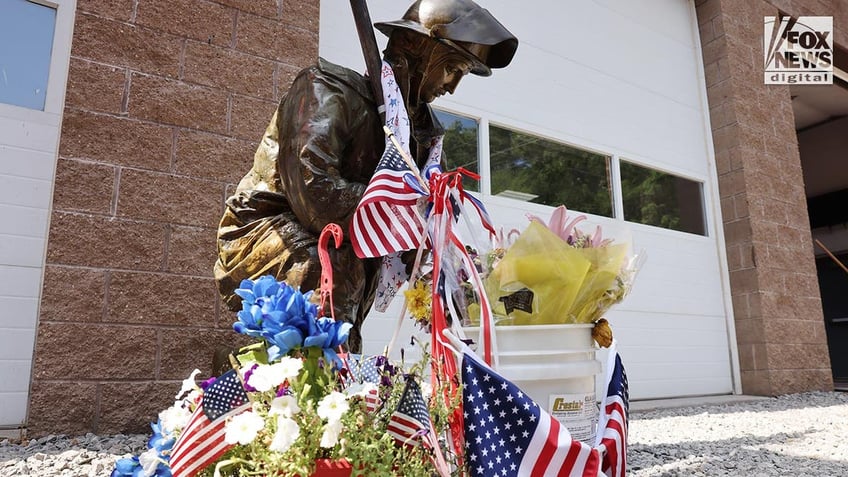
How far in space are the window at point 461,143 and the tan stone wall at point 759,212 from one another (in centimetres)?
319

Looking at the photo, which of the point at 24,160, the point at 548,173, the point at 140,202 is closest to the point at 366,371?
the point at 140,202

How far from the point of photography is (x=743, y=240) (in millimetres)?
5977

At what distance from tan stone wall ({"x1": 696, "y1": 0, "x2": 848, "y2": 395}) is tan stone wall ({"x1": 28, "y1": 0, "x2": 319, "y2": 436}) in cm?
493

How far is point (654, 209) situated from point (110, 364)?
4.86m

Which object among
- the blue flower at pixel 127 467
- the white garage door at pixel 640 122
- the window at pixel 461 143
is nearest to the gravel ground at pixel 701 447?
the white garage door at pixel 640 122

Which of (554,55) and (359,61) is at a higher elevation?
(554,55)

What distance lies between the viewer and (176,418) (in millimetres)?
1138

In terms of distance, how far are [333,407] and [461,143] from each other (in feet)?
12.1

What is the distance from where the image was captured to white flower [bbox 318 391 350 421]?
898mm

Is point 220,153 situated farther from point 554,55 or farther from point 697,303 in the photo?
point 697,303

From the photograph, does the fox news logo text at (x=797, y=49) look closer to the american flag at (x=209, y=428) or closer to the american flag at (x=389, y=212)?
the american flag at (x=389, y=212)

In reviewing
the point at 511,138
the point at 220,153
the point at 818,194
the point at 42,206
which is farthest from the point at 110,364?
the point at 818,194

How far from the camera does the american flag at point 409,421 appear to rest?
103 cm

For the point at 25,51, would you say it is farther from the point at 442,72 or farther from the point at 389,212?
the point at 389,212
